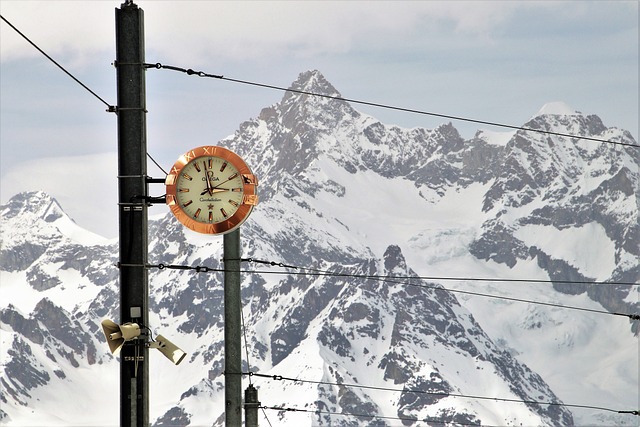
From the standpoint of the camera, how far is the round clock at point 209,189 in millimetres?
22938

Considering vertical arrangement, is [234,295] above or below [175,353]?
above

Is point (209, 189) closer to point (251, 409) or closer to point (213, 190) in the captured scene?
point (213, 190)

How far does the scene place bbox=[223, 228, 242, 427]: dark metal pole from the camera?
1196 inches

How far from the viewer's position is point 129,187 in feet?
73.7

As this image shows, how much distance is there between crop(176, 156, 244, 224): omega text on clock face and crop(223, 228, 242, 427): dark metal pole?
6.81 meters

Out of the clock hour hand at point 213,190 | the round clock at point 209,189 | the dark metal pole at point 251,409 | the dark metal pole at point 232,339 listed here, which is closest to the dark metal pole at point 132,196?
the round clock at point 209,189

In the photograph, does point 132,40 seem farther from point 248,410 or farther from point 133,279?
point 248,410

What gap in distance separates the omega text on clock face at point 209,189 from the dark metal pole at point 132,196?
2.53ft

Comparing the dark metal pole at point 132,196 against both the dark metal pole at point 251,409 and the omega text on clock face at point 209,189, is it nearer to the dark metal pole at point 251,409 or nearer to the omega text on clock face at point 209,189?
the omega text on clock face at point 209,189

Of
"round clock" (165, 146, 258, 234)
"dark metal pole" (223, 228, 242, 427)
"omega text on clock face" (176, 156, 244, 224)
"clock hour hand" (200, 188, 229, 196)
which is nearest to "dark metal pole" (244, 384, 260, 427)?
"dark metal pole" (223, 228, 242, 427)

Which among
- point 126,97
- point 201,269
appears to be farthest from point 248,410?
point 126,97

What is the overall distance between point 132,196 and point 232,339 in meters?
8.51

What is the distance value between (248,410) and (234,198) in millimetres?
13089

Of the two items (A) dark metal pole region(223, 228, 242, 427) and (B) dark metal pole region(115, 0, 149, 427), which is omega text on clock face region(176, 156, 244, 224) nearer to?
(B) dark metal pole region(115, 0, 149, 427)
